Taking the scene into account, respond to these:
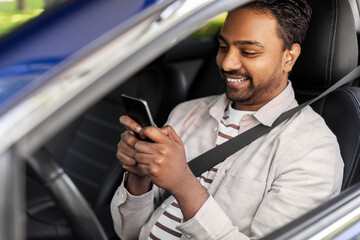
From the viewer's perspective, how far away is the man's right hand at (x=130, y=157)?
1.31m

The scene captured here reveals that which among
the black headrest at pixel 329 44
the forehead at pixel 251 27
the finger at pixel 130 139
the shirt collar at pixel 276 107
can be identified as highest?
the forehead at pixel 251 27

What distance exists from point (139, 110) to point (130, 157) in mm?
188

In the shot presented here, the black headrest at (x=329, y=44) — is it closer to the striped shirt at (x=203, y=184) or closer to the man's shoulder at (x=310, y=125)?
the man's shoulder at (x=310, y=125)

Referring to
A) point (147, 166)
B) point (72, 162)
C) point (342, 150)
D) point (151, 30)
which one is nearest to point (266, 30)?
point (342, 150)

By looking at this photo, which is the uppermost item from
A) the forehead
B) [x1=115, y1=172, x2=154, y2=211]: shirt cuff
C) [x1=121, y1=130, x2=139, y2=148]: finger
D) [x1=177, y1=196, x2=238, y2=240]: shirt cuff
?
the forehead

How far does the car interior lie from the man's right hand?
0.39 feet

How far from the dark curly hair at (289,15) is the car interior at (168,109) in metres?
0.11

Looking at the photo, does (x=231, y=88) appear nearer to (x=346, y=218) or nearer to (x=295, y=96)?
(x=295, y=96)

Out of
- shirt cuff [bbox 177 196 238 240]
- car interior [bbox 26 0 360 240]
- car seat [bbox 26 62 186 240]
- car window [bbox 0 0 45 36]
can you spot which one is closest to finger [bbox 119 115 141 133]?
car interior [bbox 26 0 360 240]

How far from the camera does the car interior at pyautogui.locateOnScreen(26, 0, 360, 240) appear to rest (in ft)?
4.27

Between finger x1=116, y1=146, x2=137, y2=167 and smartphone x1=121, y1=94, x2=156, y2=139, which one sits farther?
finger x1=116, y1=146, x2=137, y2=167

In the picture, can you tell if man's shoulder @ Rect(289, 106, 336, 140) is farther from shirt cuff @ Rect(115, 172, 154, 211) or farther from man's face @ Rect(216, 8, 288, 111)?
shirt cuff @ Rect(115, 172, 154, 211)

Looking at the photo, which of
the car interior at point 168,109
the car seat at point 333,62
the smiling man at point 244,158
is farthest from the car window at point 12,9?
the car seat at point 333,62

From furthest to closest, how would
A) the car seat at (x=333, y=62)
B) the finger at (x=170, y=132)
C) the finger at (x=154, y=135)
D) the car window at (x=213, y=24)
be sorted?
the car seat at (x=333, y=62), the finger at (x=170, y=132), the finger at (x=154, y=135), the car window at (x=213, y=24)
